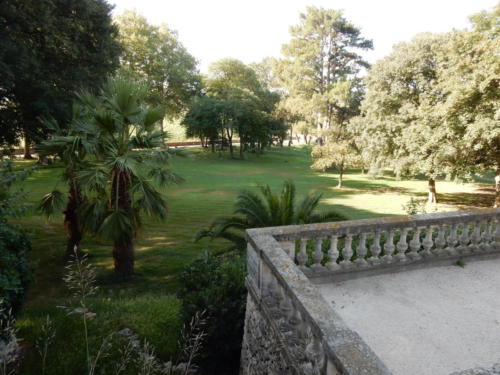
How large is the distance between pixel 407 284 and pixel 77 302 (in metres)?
7.08

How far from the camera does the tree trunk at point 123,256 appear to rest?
8555 mm

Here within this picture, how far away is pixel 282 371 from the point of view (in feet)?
10.3

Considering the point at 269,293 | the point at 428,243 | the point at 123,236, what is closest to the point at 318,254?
the point at 269,293

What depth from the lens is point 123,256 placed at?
28.5 ft

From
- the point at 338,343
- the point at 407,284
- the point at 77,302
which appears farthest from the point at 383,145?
the point at 338,343

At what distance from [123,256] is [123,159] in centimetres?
300

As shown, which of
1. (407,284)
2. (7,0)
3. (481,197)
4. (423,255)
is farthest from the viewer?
(481,197)

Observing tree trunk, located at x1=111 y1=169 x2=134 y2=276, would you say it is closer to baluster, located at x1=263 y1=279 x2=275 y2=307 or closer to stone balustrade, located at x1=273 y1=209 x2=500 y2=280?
stone balustrade, located at x1=273 y1=209 x2=500 y2=280

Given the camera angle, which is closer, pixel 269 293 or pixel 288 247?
pixel 269 293

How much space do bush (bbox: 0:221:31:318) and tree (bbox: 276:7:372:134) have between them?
3168cm

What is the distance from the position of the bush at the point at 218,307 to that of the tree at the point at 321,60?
30692 millimetres

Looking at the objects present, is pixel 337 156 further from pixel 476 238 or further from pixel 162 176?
pixel 476 238

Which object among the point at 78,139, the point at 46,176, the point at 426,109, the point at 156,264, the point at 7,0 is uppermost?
the point at 7,0

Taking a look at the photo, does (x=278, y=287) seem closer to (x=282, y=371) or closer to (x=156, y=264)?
(x=282, y=371)
